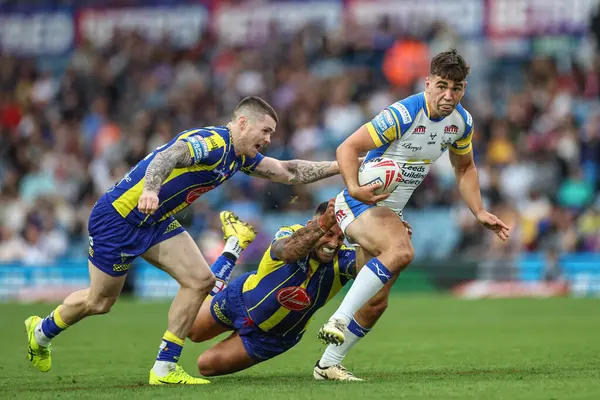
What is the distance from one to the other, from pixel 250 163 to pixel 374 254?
5.24 feet

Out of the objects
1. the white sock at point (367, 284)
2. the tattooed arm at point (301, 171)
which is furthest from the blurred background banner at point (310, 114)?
the white sock at point (367, 284)

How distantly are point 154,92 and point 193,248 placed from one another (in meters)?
17.1

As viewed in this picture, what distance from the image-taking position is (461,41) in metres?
23.7

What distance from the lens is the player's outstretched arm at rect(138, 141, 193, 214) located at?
28.2 feet

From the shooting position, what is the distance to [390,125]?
897 cm

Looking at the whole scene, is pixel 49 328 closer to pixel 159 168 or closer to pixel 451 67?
pixel 159 168

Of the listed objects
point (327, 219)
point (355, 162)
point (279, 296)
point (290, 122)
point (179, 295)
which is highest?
point (355, 162)

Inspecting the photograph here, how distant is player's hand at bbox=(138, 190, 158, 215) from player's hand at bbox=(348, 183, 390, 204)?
1.63 meters

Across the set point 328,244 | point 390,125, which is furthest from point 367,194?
point 328,244

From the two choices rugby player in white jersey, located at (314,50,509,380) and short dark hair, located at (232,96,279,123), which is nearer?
rugby player in white jersey, located at (314,50,509,380)

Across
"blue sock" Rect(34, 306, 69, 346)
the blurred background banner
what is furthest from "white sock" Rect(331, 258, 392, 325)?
the blurred background banner

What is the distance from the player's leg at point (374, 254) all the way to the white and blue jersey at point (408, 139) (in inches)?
5.7

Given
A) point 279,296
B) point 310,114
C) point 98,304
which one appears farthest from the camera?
point 310,114

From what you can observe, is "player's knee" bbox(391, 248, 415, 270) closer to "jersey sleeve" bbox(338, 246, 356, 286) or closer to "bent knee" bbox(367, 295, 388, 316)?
"bent knee" bbox(367, 295, 388, 316)
